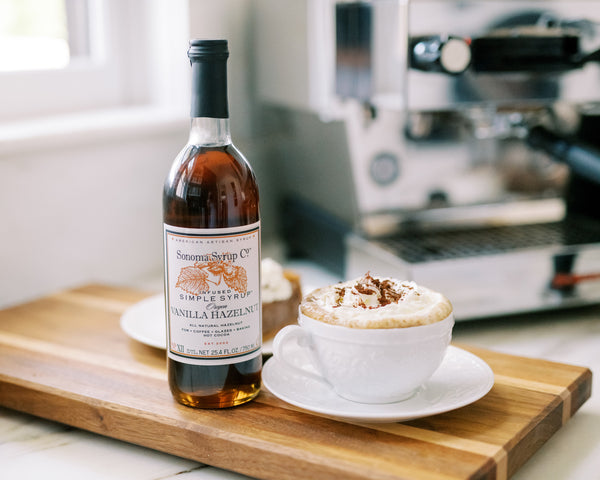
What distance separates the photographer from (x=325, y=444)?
22.2 inches

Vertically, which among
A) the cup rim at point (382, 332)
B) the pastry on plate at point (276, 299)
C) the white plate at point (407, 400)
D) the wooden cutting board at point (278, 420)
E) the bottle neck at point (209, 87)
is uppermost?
the bottle neck at point (209, 87)

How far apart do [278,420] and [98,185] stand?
60 cm

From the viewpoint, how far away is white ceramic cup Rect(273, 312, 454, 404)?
0.57 metres

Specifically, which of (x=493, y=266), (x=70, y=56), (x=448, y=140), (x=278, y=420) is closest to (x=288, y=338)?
(x=278, y=420)

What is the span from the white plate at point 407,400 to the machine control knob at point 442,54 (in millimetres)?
320

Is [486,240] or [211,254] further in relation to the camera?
[486,240]

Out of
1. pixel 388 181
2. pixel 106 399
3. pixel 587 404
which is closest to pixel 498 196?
pixel 388 181

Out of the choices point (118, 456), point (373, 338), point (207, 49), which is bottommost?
point (118, 456)

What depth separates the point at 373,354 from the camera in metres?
0.57

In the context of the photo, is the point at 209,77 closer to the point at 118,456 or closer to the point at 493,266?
the point at 118,456

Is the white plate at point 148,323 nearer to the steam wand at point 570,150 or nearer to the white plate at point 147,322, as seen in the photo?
the white plate at point 147,322

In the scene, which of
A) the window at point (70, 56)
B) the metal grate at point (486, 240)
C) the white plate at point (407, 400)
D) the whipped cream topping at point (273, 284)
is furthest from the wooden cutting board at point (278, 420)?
the window at point (70, 56)

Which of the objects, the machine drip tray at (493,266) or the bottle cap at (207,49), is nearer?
the bottle cap at (207,49)

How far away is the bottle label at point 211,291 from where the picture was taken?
592mm
